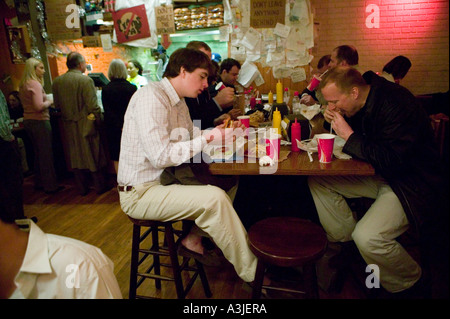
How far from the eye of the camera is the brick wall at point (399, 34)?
19.9 feet

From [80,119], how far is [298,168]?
3.32 meters

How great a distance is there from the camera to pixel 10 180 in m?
3.04

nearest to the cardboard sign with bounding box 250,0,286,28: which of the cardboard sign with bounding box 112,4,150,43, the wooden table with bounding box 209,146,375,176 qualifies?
the cardboard sign with bounding box 112,4,150,43

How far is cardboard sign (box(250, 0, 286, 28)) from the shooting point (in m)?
3.63

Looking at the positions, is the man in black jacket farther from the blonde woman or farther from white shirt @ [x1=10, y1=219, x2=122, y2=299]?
the blonde woman

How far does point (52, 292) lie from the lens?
2.87 feet

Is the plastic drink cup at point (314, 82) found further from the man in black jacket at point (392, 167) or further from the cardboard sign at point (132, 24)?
the cardboard sign at point (132, 24)

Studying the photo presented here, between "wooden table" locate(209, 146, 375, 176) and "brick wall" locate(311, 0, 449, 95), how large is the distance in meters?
5.03

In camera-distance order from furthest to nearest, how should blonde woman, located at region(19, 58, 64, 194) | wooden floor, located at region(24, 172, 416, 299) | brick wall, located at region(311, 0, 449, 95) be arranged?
brick wall, located at region(311, 0, 449, 95) → blonde woman, located at region(19, 58, 64, 194) → wooden floor, located at region(24, 172, 416, 299)

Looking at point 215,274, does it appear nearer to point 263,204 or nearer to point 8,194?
point 263,204

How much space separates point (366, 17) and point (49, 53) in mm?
6071

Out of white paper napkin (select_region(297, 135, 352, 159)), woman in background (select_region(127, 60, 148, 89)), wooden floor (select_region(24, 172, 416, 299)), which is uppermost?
woman in background (select_region(127, 60, 148, 89))

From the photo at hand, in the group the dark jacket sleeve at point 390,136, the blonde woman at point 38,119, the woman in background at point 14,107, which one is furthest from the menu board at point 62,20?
the dark jacket sleeve at point 390,136

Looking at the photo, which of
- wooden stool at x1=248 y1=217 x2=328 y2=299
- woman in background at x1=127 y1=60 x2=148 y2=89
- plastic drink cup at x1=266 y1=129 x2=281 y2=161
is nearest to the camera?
wooden stool at x1=248 y1=217 x2=328 y2=299
